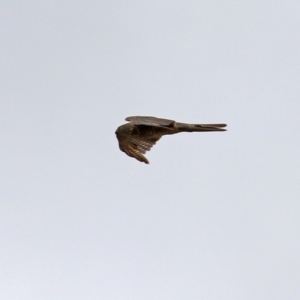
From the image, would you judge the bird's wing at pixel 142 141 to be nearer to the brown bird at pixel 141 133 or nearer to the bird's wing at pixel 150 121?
the brown bird at pixel 141 133

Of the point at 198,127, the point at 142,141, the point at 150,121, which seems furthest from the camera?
the point at 198,127

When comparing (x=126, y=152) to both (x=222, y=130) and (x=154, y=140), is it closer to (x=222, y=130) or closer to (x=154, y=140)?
(x=154, y=140)

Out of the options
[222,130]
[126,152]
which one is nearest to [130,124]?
[126,152]

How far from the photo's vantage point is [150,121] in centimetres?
2794

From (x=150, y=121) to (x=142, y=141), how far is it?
543mm

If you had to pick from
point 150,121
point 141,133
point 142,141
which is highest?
point 150,121

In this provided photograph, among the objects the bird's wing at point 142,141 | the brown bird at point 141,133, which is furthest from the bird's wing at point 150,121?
the bird's wing at point 142,141

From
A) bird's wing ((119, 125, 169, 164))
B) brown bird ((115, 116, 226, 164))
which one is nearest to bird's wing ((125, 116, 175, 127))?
brown bird ((115, 116, 226, 164))

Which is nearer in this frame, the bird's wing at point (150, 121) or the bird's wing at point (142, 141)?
the bird's wing at point (142, 141)

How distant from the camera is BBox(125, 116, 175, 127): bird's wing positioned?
27.7 m

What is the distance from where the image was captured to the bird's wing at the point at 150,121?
27.7 meters

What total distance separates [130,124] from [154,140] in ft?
2.33

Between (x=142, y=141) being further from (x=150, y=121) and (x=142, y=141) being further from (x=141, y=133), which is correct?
(x=150, y=121)

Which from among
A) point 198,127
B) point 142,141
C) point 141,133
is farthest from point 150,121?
point 198,127
